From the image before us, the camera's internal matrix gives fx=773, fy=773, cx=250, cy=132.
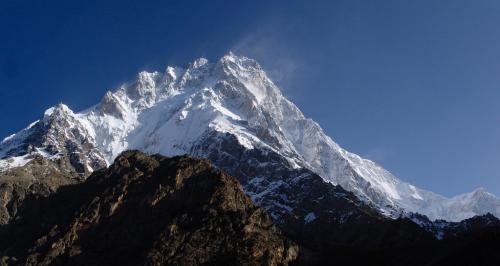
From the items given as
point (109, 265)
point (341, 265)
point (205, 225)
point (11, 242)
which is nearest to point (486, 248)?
point (341, 265)

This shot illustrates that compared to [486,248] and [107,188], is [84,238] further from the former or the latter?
[486,248]

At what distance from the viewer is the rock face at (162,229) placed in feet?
529

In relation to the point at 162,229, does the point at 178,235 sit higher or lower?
lower

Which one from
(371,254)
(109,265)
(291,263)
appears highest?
(371,254)

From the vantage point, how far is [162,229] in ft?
566

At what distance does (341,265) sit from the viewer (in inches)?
6668

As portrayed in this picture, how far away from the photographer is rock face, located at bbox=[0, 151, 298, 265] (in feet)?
529

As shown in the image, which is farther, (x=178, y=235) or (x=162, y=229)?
(x=162, y=229)

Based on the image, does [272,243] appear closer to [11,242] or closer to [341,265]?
[341,265]

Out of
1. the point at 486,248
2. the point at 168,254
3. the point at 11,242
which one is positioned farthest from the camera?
the point at 11,242

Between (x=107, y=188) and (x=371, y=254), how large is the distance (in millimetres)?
68396

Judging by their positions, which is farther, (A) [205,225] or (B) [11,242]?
(B) [11,242]

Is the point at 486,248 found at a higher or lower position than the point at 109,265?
higher

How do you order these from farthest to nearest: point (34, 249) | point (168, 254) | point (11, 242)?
1. point (11, 242)
2. point (34, 249)
3. point (168, 254)
